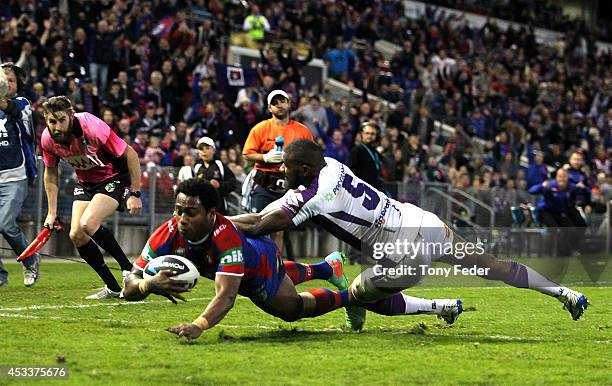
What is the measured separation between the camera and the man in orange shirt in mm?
13305

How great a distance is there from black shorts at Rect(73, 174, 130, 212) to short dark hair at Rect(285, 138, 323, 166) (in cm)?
312

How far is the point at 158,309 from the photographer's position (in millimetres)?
10219

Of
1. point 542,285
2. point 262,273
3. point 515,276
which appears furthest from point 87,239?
point 542,285

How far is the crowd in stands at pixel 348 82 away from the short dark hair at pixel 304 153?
396 inches

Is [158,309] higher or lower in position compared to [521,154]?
higher

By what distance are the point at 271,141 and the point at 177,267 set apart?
19.8 feet

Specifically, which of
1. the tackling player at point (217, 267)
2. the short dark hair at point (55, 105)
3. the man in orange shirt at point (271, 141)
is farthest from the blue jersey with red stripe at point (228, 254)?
the man in orange shirt at point (271, 141)

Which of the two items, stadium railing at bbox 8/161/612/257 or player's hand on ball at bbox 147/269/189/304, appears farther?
stadium railing at bbox 8/161/612/257

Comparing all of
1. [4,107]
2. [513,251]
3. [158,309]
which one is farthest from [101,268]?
[513,251]

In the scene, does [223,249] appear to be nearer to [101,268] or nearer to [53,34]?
[101,268]

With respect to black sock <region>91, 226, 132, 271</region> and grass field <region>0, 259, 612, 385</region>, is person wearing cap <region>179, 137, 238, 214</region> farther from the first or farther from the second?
grass field <region>0, 259, 612, 385</region>

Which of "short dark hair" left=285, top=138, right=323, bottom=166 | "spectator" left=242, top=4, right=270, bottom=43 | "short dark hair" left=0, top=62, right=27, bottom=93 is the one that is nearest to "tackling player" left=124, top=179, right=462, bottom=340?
"short dark hair" left=285, top=138, right=323, bottom=166

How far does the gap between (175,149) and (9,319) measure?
435 inches

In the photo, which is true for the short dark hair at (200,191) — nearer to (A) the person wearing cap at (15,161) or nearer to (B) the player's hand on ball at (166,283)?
(B) the player's hand on ball at (166,283)
